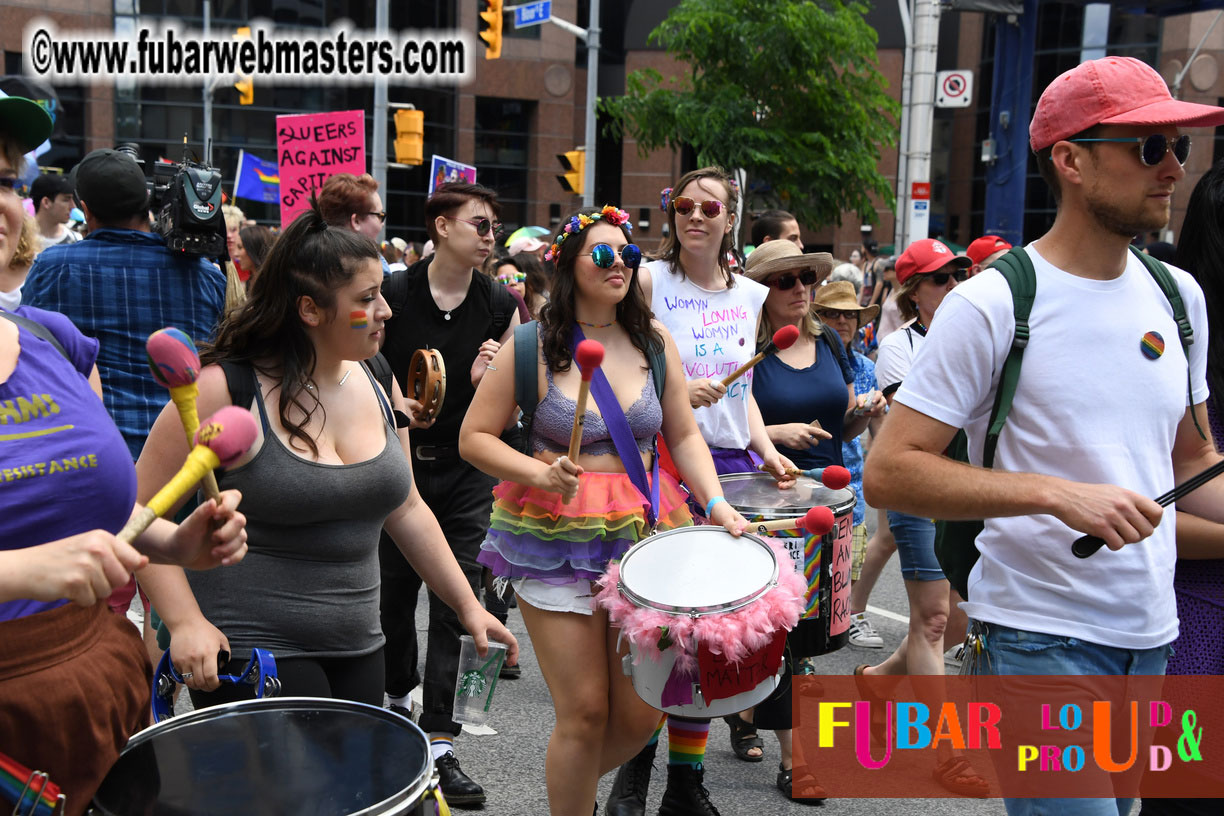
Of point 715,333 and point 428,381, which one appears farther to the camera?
point 715,333

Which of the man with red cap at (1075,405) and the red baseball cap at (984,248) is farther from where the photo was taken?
the red baseball cap at (984,248)

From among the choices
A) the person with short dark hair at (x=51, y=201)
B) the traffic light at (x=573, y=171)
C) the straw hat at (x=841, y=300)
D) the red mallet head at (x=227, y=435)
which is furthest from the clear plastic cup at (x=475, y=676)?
the traffic light at (x=573, y=171)

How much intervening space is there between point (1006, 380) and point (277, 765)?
162cm

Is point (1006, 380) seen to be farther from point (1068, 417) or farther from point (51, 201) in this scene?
point (51, 201)

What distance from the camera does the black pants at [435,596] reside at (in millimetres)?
4602

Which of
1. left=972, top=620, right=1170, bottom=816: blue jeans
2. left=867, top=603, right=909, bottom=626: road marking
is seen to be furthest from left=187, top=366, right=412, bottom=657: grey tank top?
left=867, top=603, right=909, bottom=626: road marking

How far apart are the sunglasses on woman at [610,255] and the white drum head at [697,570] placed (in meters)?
0.86

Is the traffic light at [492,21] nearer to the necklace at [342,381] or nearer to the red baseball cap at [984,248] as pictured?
the red baseball cap at [984,248]

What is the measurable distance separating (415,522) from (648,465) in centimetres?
91

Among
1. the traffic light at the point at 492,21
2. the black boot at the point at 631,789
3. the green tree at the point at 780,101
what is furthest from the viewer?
the green tree at the point at 780,101

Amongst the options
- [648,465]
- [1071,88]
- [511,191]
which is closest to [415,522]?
[648,465]

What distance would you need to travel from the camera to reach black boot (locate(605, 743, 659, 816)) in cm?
409

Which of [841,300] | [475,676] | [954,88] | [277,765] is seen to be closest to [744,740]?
[475,676]

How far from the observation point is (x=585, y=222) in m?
3.80
